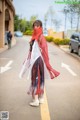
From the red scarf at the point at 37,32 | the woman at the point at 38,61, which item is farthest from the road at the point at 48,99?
the red scarf at the point at 37,32

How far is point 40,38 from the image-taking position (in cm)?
603

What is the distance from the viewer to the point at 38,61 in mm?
6113

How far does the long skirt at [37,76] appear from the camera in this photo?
613 centimetres

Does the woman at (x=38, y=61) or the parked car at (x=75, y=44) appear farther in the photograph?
the parked car at (x=75, y=44)

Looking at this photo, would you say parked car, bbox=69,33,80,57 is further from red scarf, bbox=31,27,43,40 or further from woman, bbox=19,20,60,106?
red scarf, bbox=31,27,43,40

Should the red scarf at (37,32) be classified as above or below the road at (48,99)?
above

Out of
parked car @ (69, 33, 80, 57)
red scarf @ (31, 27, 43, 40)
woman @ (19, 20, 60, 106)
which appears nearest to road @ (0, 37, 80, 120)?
woman @ (19, 20, 60, 106)

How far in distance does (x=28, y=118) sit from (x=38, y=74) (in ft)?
3.80

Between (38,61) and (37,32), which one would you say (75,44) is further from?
(37,32)

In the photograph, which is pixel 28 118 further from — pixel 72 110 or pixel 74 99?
pixel 74 99

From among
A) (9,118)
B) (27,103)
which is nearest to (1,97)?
(27,103)

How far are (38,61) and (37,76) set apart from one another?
263mm

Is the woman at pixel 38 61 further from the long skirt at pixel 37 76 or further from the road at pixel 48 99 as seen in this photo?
the road at pixel 48 99

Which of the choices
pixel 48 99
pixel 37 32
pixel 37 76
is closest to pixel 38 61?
pixel 37 76
